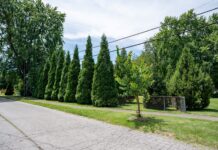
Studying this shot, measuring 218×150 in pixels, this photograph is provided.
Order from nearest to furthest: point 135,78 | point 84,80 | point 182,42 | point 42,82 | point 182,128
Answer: point 182,128, point 135,78, point 84,80, point 42,82, point 182,42

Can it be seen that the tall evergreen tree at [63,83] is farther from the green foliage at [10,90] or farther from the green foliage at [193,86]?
the green foliage at [10,90]

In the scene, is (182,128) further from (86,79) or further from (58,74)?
(58,74)

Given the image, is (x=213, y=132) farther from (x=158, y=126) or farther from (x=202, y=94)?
(x=202, y=94)

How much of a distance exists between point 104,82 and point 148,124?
26.1 feet

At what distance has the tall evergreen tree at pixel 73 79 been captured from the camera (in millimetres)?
20797

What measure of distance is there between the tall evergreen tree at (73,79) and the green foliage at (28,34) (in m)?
13.0

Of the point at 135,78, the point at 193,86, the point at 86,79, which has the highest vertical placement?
the point at 86,79

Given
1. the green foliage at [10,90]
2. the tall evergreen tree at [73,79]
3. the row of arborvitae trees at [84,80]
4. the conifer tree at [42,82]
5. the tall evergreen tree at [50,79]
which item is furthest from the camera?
the green foliage at [10,90]

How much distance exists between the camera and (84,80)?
18.8m

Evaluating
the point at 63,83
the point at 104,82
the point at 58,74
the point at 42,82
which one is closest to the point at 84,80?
the point at 104,82

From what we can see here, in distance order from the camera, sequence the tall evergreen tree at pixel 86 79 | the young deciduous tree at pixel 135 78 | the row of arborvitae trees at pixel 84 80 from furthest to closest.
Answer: the tall evergreen tree at pixel 86 79 → the row of arborvitae trees at pixel 84 80 → the young deciduous tree at pixel 135 78

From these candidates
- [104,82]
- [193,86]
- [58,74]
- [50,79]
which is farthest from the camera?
[50,79]

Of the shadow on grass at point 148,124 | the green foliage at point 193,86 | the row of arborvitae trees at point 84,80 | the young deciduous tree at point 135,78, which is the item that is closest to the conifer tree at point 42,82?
the row of arborvitae trees at point 84,80

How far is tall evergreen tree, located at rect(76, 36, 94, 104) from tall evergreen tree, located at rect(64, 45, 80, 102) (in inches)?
78.5
